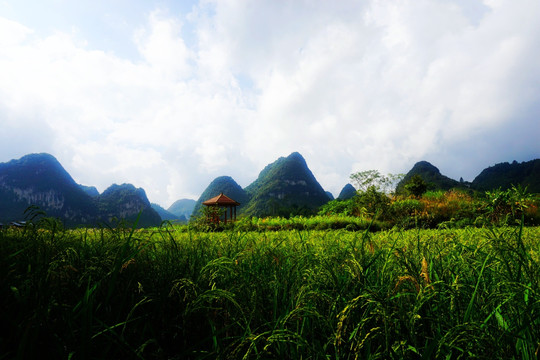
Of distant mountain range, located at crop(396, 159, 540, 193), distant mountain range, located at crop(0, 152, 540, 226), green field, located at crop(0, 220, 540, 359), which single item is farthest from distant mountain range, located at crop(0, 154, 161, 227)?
green field, located at crop(0, 220, 540, 359)

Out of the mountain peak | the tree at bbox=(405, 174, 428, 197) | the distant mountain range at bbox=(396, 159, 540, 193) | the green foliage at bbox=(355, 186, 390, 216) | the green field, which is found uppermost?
the mountain peak

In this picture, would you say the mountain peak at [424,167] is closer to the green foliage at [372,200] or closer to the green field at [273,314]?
the green foliage at [372,200]

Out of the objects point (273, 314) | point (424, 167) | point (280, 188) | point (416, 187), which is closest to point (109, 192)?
point (280, 188)

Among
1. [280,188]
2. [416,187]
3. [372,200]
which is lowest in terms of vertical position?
[372,200]

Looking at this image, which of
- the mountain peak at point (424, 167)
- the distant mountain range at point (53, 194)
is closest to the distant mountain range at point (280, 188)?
the distant mountain range at point (53, 194)

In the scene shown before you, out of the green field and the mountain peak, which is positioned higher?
the mountain peak

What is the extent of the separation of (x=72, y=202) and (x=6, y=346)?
437 feet

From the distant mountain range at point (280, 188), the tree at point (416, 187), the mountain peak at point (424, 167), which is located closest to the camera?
the tree at point (416, 187)

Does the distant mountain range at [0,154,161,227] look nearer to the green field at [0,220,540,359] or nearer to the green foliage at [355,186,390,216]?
the green foliage at [355,186,390,216]

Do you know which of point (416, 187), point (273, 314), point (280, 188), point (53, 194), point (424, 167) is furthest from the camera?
point (280, 188)

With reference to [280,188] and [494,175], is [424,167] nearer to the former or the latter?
[494,175]

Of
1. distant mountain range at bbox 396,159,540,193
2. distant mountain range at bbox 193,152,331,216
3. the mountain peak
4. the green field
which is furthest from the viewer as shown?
distant mountain range at bbox 193,152,331,216

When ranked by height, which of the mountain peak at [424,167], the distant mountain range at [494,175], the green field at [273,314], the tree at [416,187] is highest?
the mountain peak at [424,167]

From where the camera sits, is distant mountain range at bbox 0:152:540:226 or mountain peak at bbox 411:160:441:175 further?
distant mountain range at bbox 0:152:540:226
